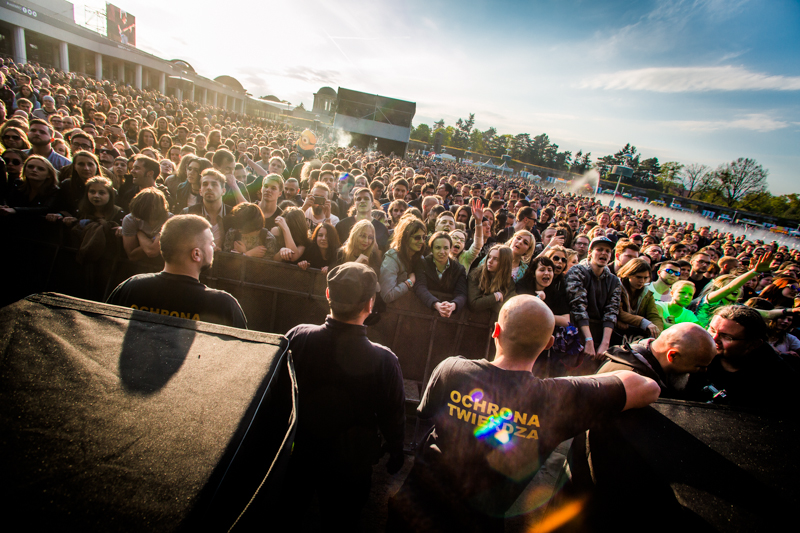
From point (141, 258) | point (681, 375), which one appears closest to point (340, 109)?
point (141, 258)

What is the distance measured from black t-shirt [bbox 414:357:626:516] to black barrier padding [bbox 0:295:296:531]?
98 centimetres

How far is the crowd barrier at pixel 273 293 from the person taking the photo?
157 inches

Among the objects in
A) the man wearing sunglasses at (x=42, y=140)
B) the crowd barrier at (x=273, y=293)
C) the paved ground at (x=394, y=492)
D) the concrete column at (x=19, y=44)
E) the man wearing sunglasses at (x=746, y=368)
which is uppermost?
the concrete column at (x=19, y=44)

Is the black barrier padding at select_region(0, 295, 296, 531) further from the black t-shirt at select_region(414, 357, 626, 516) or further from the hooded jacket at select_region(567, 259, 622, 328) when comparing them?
the hooded jacket at select_region(567, 259, 622, 328)

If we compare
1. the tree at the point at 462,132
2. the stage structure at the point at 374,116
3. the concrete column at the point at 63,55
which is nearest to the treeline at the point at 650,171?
the tree at the point at 462,132

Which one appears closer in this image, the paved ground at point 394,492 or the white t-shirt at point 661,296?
the paved ground at point 394,492

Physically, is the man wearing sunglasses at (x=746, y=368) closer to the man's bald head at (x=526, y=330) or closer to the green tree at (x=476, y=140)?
the man's bald head at (x=526, y=330)

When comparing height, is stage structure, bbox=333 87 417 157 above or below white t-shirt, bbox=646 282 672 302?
above

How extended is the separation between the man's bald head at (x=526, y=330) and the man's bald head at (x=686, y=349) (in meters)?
0.98

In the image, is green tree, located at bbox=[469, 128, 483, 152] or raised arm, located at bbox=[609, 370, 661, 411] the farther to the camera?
green tree, located at bbox=[469, 128, 483, 152]

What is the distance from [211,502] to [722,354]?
401 cm

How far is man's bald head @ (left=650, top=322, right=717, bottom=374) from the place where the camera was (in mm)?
2084

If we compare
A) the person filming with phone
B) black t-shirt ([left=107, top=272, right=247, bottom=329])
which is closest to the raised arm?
black t-shirt ([left=107, top=272, right=247, bottom=329])

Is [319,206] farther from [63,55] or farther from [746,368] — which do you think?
[63,55]
